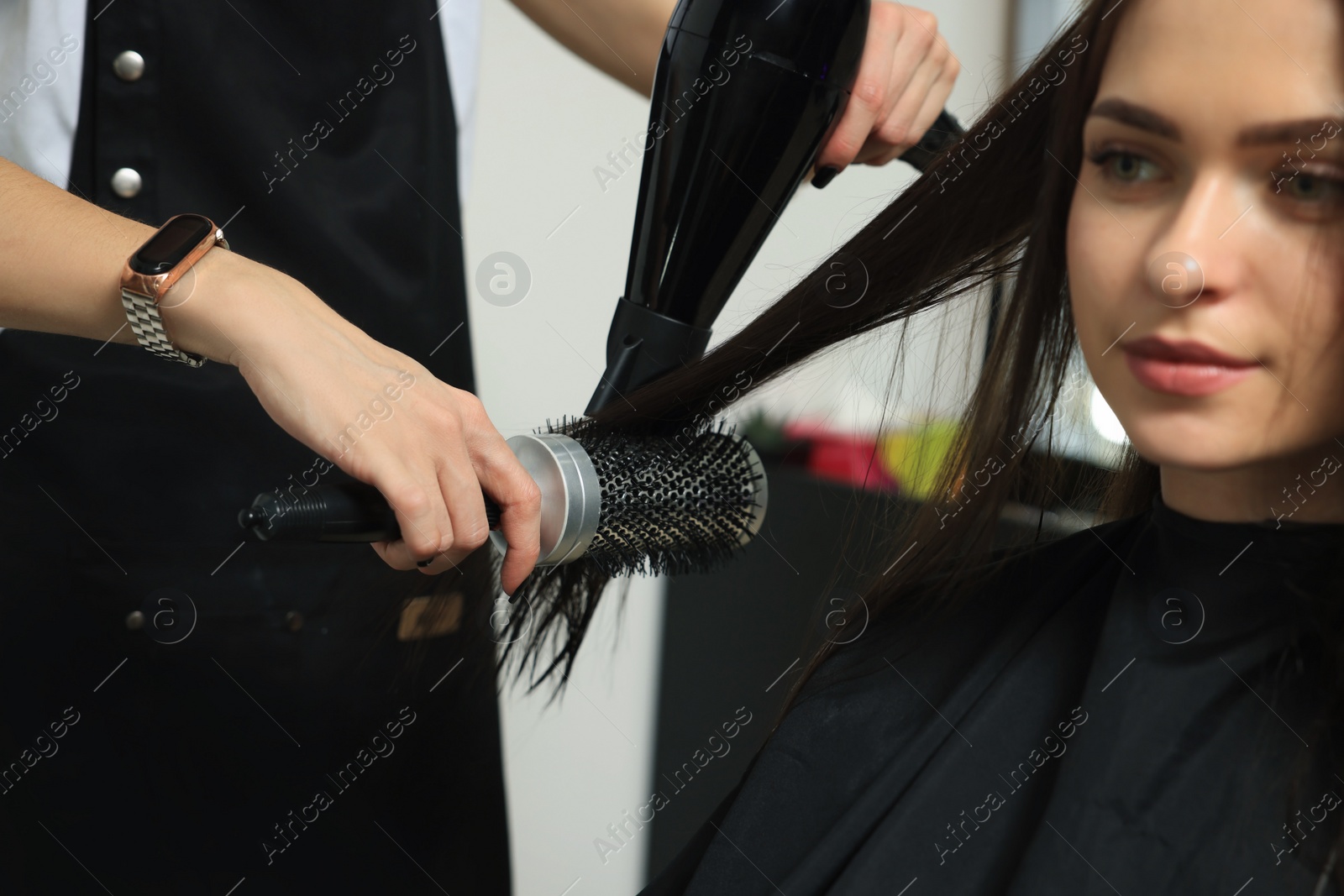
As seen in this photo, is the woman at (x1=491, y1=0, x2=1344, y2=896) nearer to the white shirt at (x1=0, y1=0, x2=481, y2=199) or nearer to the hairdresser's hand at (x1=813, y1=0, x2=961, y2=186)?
the hairdresser's hand at (x1=813, y1=0, x2=961, y2=186)

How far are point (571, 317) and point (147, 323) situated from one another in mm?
1075

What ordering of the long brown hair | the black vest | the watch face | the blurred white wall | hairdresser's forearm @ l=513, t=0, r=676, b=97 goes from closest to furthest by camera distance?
the watch face → the long brown hair → the black vest → hairdresser's forearm @ l=513, t=0, r=676, b=97 → the blurred white wall

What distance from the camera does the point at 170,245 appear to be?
630 mm

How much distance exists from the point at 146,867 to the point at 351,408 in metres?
0.52

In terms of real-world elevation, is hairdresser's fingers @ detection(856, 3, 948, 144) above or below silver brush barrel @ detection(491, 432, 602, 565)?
above

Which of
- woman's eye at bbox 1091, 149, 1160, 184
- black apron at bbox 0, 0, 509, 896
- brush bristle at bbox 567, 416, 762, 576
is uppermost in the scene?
woman's eye at bbox 1091, 149, 1160, 184

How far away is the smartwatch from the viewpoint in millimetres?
620

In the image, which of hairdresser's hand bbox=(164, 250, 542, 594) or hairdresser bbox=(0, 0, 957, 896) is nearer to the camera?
hairdresser's hand bbox=(164, 250, 542, 594)

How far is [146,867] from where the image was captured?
2.88 feet

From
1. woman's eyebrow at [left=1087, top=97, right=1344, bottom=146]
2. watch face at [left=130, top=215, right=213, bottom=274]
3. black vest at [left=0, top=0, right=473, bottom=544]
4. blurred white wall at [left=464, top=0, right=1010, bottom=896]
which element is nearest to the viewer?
woman's eyebrow at [left=1087, top=97, right=1344, bottom=146]

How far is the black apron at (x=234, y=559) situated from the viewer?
2.78ft

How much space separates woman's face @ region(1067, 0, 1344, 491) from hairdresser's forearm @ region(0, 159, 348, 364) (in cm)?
46

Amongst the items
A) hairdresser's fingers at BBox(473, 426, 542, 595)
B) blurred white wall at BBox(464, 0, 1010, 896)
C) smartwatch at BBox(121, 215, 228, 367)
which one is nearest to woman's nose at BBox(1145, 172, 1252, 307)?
hairdresser's fingers at BBox(473, 426, 542, 595)

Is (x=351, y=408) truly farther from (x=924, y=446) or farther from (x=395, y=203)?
(x=924, y=446)
